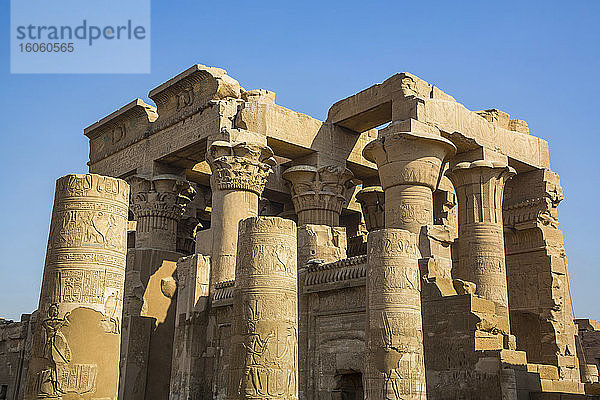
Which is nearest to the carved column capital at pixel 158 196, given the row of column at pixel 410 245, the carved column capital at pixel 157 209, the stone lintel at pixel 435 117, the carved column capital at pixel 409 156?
the carved column capital at pixel 157 209

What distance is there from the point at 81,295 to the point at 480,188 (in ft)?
41.1

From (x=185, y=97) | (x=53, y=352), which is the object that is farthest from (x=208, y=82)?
(x=53, y=352)

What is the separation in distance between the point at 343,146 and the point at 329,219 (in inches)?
91.9

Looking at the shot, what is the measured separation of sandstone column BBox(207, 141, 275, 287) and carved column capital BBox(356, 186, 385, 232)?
236 inches

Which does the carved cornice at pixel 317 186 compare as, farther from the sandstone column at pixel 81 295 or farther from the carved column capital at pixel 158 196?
the sandstone column at pixel 81 295

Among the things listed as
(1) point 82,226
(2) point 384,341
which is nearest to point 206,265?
(2) point 384,341

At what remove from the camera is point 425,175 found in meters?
16.6

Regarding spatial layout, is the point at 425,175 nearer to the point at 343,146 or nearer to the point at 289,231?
the point at 343,146

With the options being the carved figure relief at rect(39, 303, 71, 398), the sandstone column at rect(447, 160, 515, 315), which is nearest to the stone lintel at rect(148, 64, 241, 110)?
the sandstone column at rect(447, 160, 515, 315)

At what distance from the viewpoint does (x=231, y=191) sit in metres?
17.3

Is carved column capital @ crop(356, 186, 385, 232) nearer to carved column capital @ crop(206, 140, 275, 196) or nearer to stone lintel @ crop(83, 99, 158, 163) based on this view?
carved column capital @ crop(206, 140, 275, 196)

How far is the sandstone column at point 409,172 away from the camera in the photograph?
1630cm

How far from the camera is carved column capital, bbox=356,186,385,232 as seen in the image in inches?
894

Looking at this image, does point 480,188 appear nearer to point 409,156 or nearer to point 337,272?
point 409,156
